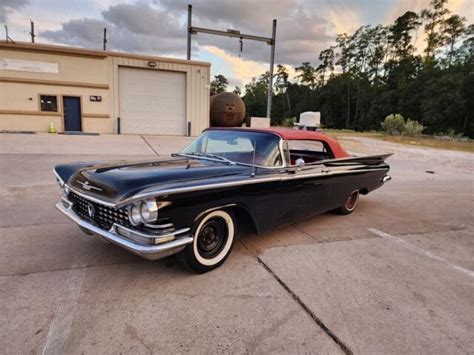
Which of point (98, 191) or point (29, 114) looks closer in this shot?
point (98, 191)

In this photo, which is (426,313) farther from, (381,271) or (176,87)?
(176,87)

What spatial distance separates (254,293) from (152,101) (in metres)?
16.2

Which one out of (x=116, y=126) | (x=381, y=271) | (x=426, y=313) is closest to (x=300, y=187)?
(x=381, y=271)

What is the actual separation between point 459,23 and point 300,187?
196 feet

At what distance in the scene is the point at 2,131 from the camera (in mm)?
14906

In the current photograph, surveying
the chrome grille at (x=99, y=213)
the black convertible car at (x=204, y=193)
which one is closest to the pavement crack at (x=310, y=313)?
the black convertible car at (x=204, y=193)

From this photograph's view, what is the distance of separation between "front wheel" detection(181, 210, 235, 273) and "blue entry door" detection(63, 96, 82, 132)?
1587cm

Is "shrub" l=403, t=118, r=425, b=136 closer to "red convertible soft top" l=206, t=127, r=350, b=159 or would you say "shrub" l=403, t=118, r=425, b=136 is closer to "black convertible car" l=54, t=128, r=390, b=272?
"red convertible soft top" l=206, t=127, r=350, b=159

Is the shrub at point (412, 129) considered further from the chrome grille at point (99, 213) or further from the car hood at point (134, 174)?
the chrome grille at point (99, 213)

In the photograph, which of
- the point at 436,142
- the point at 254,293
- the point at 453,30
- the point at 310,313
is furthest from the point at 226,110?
the point at 453,30

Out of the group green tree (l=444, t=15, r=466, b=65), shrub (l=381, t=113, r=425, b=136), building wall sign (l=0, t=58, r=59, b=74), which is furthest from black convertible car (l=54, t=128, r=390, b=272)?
green tree (l=444, t=15, r=466, b=65)

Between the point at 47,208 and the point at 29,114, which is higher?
the point at 29,114

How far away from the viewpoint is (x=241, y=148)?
374cm

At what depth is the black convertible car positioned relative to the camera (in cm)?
252
